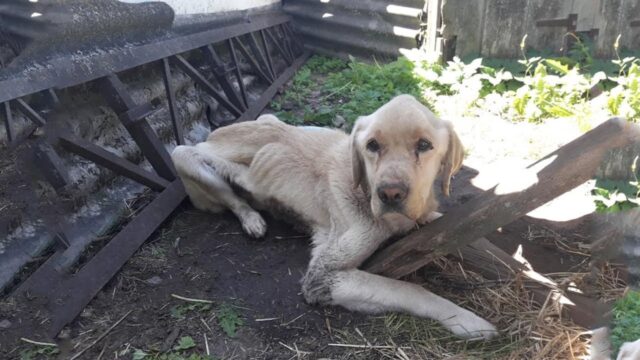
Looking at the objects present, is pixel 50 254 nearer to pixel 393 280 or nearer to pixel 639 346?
pixel 393 280

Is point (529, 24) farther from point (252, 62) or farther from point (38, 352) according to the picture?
point (38, 352)

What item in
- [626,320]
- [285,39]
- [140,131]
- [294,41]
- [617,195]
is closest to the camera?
[626,320]

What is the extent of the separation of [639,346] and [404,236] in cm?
182

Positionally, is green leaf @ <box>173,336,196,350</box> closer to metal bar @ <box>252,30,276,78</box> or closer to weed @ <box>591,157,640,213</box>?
weed @ <box>591,157,640,213</box>

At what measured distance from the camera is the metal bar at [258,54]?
8766 mm

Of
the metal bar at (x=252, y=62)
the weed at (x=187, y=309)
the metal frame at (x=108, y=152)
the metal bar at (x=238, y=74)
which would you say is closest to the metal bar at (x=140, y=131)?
the metal frame at (x=108, y=152)

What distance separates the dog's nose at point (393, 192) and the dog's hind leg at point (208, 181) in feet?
5.70

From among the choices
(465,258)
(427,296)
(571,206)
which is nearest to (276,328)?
(427,296)

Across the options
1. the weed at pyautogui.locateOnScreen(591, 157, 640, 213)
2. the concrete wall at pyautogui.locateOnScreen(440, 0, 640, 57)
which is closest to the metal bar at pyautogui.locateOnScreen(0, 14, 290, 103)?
the concrete wall at pyautogui.locateOnScreen(440, 0, 640, 57)

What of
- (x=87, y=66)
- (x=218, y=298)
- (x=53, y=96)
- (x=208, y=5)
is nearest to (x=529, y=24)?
(x=208, y=5)

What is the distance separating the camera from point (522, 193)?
337 centimetres

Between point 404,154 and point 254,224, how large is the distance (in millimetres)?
1781

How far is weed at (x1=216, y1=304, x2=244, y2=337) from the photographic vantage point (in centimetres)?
379

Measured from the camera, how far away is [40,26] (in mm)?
4320
